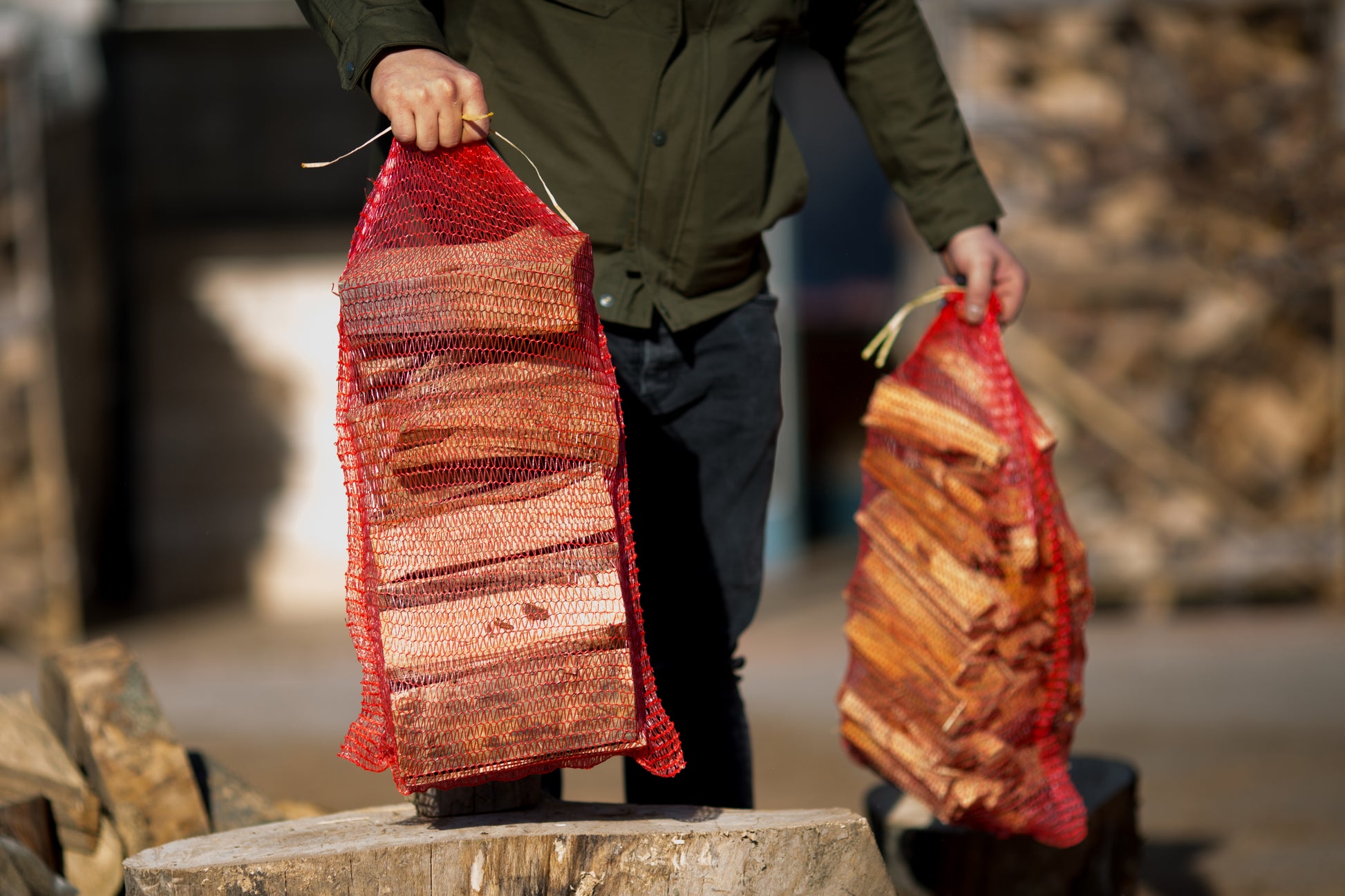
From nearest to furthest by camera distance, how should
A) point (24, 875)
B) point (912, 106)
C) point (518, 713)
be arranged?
point (518, 713), point (24, 875), point (912, 106)

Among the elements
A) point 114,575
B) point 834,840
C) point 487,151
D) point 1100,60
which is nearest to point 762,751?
point 834,840

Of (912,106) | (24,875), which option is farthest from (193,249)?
(24,875)

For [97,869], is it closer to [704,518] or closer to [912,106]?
[704,518]

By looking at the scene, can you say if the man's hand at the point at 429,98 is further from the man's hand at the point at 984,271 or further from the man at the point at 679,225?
the man's hand at the point at 984,271

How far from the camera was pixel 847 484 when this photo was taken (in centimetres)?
767

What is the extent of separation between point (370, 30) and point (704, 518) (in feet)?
2.79

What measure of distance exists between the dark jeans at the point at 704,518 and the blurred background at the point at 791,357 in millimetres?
1958

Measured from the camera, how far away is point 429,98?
5.63ft

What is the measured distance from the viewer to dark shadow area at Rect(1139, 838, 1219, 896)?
3.18 metres

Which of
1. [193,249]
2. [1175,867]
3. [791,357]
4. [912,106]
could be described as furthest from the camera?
[791,357]

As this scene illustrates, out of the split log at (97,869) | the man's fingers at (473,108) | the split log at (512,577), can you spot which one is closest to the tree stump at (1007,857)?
the split log at (512,577)

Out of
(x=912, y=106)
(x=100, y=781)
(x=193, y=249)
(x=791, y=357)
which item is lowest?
(x=100, y=781)

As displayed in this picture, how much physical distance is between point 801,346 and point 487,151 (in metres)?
5.66

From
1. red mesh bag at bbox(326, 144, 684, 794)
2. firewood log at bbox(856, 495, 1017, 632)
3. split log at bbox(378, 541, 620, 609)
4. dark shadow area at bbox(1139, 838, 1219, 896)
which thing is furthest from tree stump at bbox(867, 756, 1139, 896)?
split log at bbox(378, 541, 620, 609)
